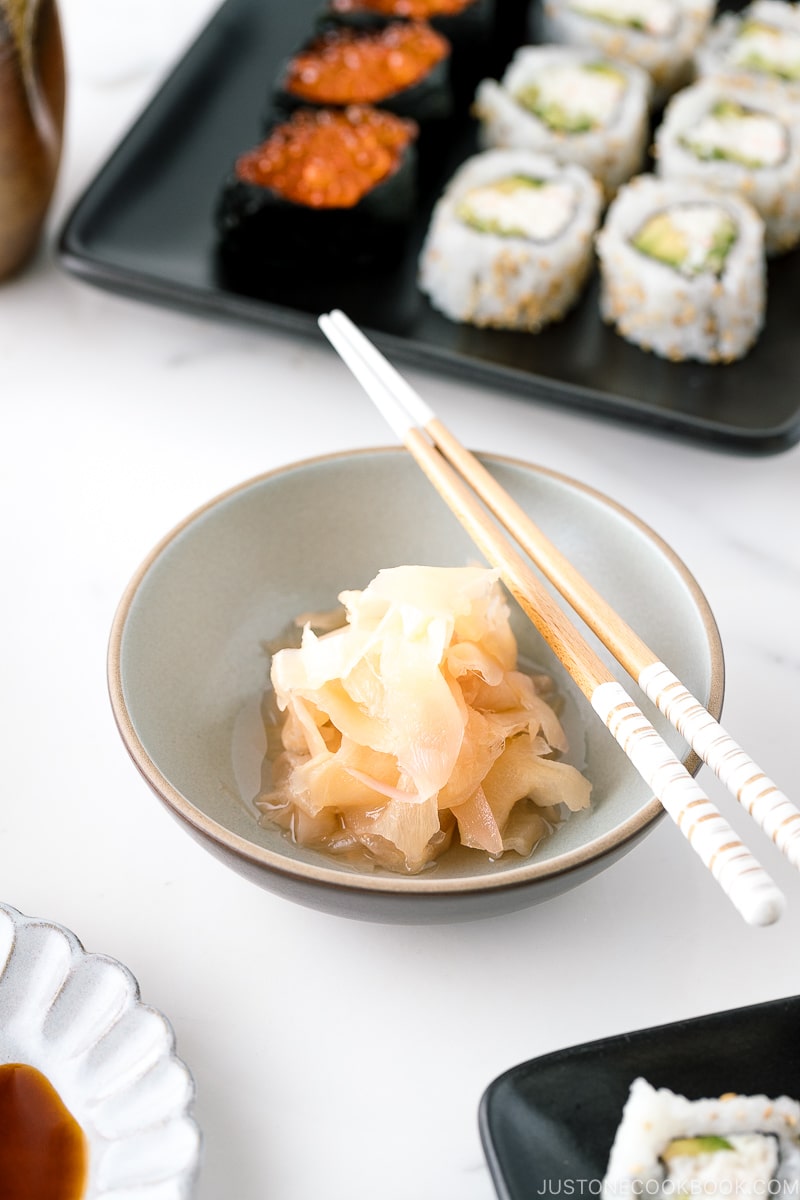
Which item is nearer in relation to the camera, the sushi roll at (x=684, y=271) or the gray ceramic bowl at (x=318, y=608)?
the gray ceramic bowl at (x=318, y=608)

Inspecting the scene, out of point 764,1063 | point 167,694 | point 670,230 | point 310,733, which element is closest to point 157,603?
point 167,694

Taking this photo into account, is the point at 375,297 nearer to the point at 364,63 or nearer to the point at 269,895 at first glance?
the point at 364,63

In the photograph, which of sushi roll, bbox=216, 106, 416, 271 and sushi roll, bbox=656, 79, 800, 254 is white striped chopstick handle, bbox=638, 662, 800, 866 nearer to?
sushi roll, bbox=216, 106, 416, 271

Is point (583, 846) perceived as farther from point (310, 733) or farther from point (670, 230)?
point (670, 230)

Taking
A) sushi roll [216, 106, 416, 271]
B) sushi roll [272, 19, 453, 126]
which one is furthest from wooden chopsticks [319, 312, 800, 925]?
sushi roll [272, 19, 453, 126]

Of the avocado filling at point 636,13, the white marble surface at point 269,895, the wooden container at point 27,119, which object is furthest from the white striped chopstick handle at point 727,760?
the avocado filling at point 636,13

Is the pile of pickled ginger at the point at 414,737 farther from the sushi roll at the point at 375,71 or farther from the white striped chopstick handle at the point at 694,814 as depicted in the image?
the sushi roll at the point at 375,71
